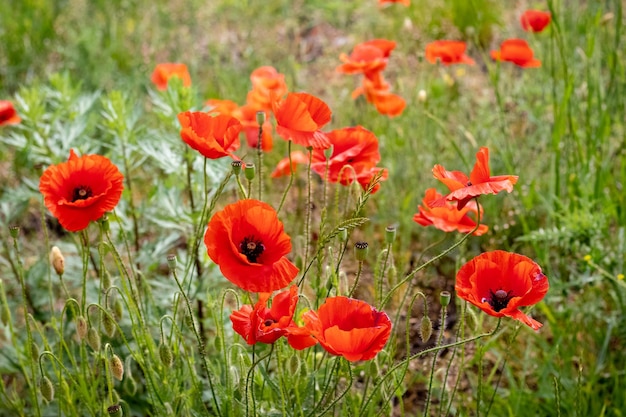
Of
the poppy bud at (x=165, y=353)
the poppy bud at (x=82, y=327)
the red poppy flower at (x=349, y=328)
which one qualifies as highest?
the red poppy flower at (x=349, y=328)

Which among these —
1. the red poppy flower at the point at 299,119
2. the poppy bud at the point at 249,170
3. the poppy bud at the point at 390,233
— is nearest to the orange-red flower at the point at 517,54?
the red poppy flower at the point at 299,119

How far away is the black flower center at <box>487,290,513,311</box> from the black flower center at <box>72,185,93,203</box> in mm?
885

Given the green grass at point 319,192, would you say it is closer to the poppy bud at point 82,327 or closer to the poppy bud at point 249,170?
the poppy bud at point 82,327

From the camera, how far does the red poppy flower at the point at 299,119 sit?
174cm

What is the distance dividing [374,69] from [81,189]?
1344 mm

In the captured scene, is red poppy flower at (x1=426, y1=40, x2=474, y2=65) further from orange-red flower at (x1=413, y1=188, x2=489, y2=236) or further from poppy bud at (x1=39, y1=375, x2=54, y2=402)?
poppy bud at (x1=39, y1=375, x2=54, y2=402)

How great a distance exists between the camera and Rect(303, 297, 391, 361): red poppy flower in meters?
1.39

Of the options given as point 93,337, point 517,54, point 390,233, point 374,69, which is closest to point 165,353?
point 93,337

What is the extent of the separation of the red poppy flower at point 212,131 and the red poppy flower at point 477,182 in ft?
1.47

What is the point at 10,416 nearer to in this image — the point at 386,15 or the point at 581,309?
the point at 581,309

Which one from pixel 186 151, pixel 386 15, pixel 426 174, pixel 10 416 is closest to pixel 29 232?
pixel 10 416

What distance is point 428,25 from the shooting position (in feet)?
15.8

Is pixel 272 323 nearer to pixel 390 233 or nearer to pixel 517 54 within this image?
pixel 390 233

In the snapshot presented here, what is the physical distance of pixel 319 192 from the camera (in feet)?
11.7
